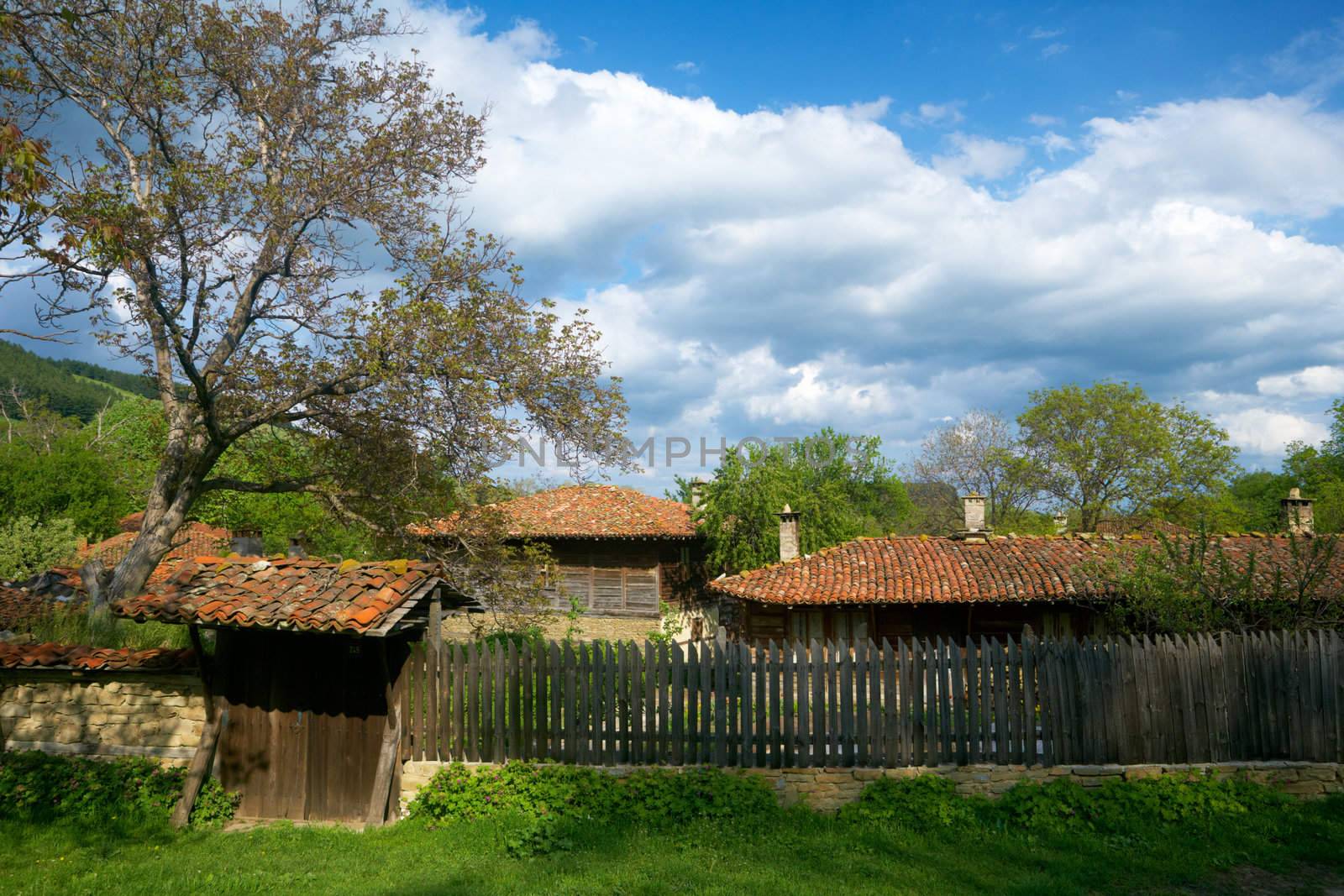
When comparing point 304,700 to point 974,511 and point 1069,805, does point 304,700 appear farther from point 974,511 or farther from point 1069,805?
point 974,511

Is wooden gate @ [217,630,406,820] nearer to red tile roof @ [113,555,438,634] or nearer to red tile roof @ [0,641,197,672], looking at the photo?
red tile roof @ [113,555,438,634]

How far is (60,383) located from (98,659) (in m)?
87.1

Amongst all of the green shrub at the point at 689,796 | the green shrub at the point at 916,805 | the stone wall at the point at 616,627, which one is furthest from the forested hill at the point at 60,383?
the green shrub at the point at 916,805

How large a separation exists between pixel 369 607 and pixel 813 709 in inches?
187

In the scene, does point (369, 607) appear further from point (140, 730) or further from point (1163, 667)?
point (1163, 667)

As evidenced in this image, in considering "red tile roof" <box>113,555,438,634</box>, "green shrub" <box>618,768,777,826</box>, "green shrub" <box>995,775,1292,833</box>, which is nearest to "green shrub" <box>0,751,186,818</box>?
"red tile roof" <box>113,555,438,634</box>

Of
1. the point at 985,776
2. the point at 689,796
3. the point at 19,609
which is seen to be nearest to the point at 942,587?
the point at 985,776

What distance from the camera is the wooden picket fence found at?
8875 mm

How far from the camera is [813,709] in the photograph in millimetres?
8953

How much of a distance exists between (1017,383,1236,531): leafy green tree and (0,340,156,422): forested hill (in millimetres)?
66189

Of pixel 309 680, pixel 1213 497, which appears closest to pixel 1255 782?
pixel 309 680

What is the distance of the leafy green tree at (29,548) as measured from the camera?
19.5 m

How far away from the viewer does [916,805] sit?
8.40m

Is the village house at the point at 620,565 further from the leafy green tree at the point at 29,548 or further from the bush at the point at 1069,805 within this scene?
the bush at the point at 1069,805
